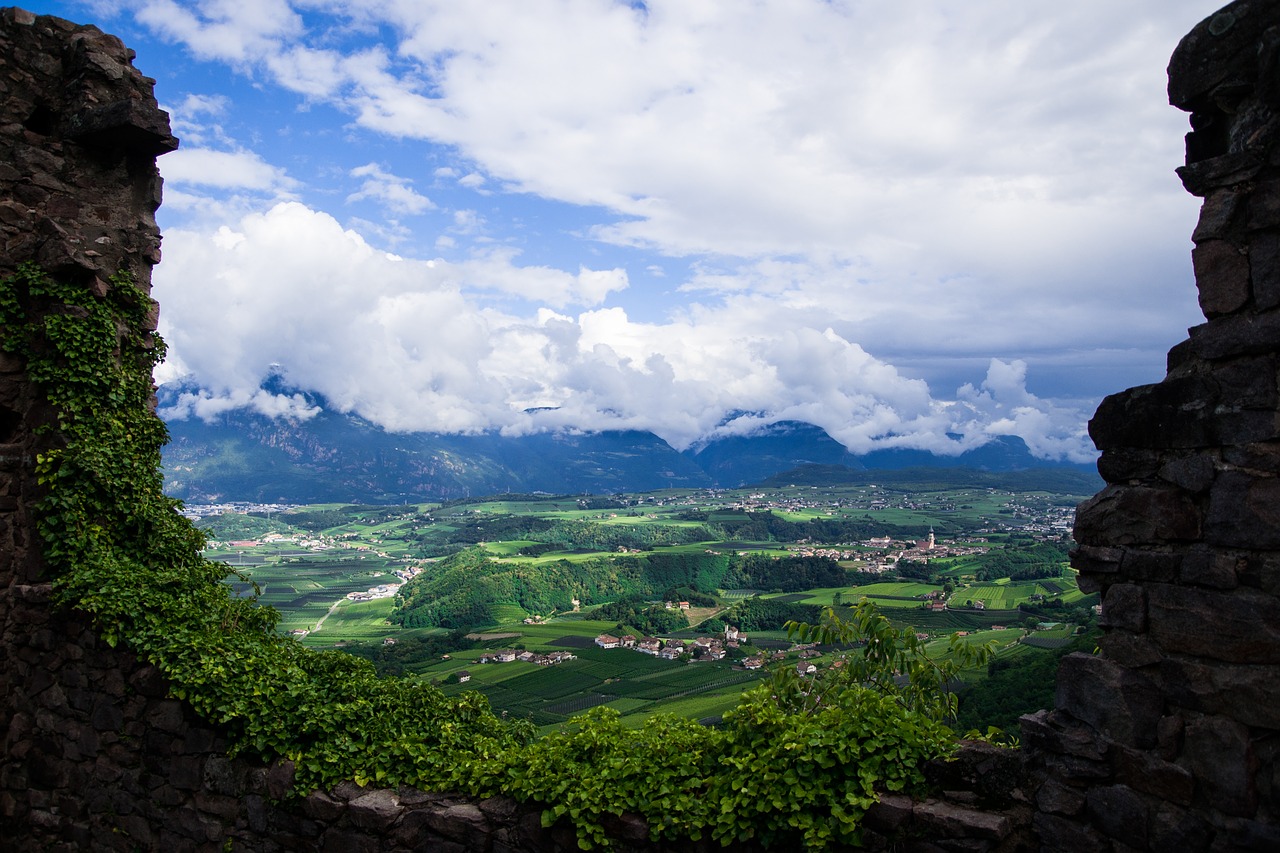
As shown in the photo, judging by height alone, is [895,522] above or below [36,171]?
below

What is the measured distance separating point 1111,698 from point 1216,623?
678 millimetres

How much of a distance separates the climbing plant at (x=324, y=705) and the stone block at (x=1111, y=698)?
0.87m

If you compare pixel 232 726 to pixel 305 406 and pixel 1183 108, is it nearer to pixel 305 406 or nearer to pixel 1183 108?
pixel 1183 108

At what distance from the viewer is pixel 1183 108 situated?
13.6 ft

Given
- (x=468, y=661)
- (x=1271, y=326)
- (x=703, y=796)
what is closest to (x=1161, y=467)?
(x=1271, y=326)

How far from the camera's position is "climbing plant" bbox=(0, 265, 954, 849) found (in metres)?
4.85

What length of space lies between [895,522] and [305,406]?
138 meters

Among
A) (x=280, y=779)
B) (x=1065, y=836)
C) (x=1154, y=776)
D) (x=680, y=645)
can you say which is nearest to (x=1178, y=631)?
(x=1154, y=776)

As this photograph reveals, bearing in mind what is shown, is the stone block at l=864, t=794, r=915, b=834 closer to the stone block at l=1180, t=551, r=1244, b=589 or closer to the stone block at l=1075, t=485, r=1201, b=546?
the stone block at l=1075, t=485, r=1201, b=546

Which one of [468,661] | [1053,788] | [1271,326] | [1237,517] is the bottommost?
[468,661]

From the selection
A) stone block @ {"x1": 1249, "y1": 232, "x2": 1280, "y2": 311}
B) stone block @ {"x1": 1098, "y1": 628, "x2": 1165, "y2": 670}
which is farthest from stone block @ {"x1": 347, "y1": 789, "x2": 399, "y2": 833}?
stone block @ {"x1": 1249, "y1": 232, "x2": 1280, "y2": 311}

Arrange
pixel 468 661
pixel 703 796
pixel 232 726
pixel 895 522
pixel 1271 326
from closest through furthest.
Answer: pixel 1271 326 → pixel 703 796 → pixel 232 726 → pixel 468 661 → pixel 895 522

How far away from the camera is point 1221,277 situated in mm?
3926

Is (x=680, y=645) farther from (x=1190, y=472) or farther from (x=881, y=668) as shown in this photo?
(x=1190, y=472)
